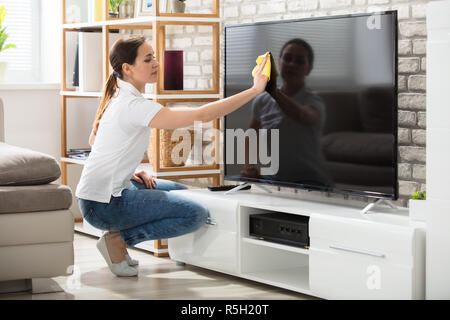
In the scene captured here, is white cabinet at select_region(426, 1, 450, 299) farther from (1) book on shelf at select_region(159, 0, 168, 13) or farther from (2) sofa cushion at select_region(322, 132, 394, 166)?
(1) book on shelf at select_region(159, 0, 168, 13)

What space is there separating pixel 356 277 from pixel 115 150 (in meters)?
1.28

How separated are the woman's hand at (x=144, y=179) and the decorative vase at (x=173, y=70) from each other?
1.70 feet

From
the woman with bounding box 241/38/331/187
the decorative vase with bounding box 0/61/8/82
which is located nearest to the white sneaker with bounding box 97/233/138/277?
the woman with bounding box 241/38/331/187

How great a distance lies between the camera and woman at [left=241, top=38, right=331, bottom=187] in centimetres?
340

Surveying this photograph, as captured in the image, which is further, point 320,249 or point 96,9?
point 96,9

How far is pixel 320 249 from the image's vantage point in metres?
3.11

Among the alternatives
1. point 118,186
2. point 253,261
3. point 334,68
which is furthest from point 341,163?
point 118,186

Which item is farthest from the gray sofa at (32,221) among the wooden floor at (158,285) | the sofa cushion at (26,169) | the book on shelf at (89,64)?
the book on shelf at (89,64)

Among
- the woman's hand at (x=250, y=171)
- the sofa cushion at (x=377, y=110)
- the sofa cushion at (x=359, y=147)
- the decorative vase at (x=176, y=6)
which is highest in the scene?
the decorative vase at (x=176, y=6)

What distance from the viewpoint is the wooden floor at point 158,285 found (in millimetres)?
3305

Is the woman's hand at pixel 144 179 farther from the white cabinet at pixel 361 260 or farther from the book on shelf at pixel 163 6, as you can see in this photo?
the white cabinet at pixel 361 260

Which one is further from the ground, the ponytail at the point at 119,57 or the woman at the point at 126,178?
the ponytail at the point at 119,57

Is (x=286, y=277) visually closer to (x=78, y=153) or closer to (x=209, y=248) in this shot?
(x=209, y=248)

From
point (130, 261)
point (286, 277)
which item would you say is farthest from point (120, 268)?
point (286, 277)
